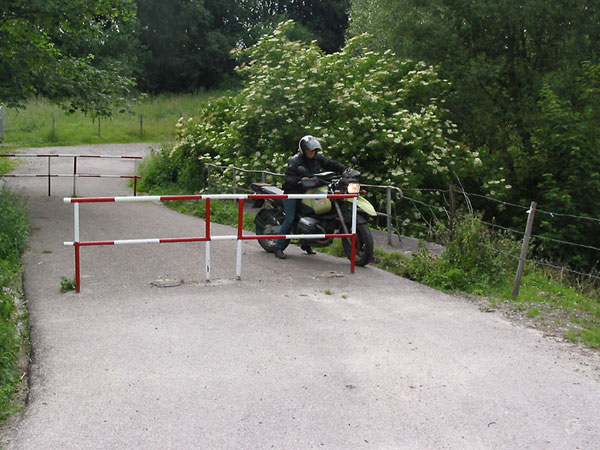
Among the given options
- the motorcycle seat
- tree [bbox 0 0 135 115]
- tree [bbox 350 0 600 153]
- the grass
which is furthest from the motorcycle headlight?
the grass

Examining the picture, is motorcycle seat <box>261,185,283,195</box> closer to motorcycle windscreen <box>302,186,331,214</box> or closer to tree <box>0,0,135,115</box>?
motorcycle windscreen <box>302,186,331,214</box>

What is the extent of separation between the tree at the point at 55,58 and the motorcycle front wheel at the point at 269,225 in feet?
23.0

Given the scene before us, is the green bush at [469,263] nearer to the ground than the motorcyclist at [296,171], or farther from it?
nearer to the ground

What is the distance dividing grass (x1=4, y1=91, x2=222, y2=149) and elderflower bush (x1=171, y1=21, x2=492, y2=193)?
14.9m

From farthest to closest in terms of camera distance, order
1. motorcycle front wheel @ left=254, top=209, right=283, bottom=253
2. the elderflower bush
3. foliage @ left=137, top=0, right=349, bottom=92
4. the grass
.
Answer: foliage @ left=137, top=0, right=349, bottom=92 → the grass → the elderflower bush → motorcycle front wheel @ left=254, top=209, right=283, bottom=253

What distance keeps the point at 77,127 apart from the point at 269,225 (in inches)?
1133

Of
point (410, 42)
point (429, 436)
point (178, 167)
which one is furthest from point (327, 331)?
point (410, 42)

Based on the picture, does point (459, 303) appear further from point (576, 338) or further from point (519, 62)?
point (519, 62)

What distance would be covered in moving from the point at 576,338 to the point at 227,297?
3622 mm

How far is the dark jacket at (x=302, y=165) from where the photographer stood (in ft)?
33.2

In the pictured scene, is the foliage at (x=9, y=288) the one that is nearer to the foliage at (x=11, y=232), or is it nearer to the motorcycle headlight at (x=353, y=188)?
the foliage at (x=11, y=232)

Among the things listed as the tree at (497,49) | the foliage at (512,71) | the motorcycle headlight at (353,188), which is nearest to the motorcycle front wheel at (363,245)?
the motorcycle headlight at (353,188)

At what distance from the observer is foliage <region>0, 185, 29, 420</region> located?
5267 mm

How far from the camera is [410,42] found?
2275cm
